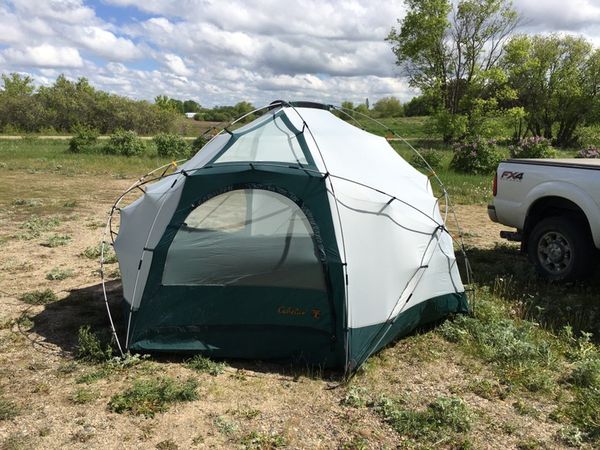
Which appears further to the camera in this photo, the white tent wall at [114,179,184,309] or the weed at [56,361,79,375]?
the white tent wall at [114,179,184,309]

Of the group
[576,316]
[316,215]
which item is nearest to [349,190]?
[316,215]

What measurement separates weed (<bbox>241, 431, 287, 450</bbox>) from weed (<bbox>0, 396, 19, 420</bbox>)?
1731 millimetres

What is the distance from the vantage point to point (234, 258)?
4.89 meters

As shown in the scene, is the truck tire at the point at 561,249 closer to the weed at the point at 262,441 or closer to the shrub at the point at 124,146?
the weed at the point at 262,441

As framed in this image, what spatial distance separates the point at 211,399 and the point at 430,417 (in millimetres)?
1679

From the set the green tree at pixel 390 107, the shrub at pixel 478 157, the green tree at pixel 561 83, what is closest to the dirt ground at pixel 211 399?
the shrub at pixel 478 157

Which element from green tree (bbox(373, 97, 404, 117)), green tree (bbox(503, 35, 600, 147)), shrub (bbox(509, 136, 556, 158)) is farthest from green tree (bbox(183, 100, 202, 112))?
shrub (bbox(509, 136, 556, 158))

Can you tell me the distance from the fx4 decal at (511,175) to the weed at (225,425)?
17.3ft

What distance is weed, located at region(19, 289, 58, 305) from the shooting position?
6246 mm

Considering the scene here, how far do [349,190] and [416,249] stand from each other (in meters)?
0.93

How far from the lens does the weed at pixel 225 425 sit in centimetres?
375

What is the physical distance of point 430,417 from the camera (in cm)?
390

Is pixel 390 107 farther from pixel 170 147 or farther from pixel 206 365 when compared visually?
pixel 206 365

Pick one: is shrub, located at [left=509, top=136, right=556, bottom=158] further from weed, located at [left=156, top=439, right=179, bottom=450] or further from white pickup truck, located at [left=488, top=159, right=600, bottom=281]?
weed, located at [left=156, top=439, right=179, bottom=450]
